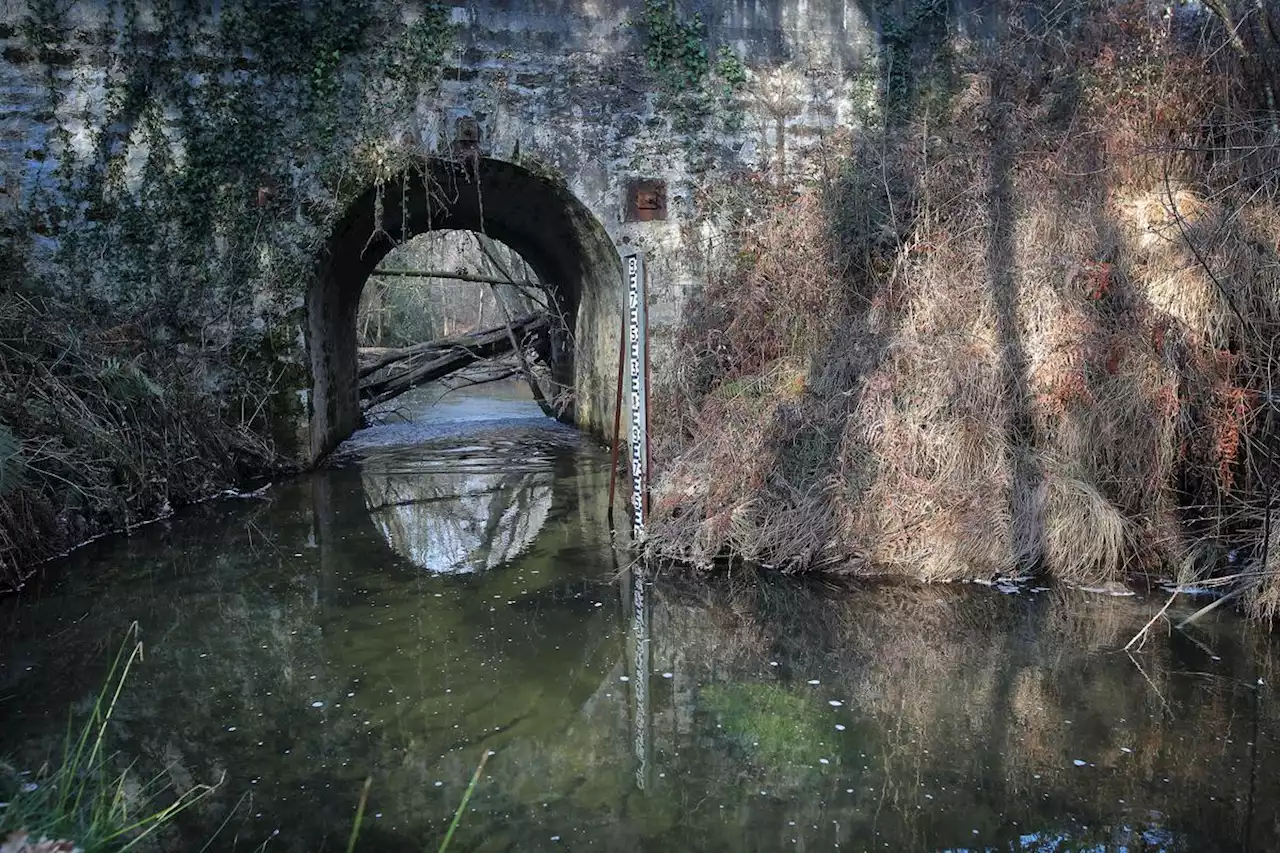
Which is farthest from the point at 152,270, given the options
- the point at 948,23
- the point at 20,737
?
the point at 948,23

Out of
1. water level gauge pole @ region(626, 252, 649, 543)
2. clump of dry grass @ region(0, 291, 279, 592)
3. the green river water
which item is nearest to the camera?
the green river water

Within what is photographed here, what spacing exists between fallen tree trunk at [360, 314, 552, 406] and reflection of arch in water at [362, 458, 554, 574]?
224 inches

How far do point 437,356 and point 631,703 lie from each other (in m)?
12.6

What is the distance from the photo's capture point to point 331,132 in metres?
8.81

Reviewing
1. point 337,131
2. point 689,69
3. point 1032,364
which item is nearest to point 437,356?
point 337,131

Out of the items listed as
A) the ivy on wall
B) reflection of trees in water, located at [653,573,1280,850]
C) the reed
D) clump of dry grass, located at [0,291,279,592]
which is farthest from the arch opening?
the reed

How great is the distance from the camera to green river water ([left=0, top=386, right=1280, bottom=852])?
10.7 ft

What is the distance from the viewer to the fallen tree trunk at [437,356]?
15555 millimetres

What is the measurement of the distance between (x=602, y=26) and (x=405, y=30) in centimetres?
186

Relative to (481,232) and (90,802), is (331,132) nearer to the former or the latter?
(481,232)

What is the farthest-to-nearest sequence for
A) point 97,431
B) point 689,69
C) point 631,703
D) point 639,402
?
point 689,69, point 97,431, point 639,402, point 631,703

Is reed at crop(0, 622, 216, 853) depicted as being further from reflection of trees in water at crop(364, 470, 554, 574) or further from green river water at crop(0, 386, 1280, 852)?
reflection of trees in water at crop(364, 470, 554, 574)

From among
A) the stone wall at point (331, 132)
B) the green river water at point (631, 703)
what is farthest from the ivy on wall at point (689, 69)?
the green river water at point (631, 703)

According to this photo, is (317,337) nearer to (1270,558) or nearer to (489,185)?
(489,185)
